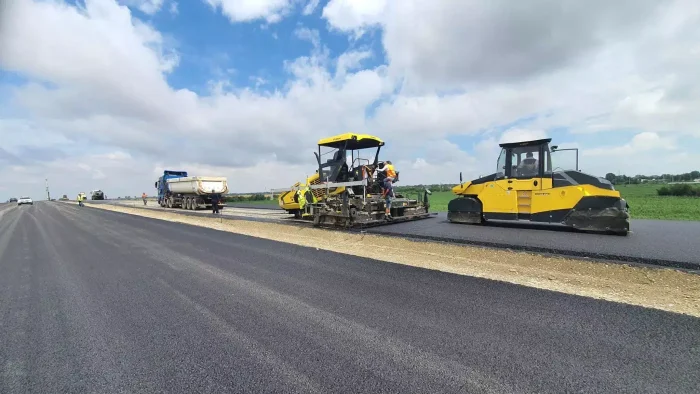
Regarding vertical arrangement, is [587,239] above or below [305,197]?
below

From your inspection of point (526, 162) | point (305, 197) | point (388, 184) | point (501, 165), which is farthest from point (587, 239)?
point (305, 197)

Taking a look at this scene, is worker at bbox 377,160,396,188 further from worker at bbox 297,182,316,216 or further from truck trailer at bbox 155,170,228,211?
truck trailer at bbox 155,170,228,211

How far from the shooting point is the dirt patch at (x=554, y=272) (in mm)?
4219

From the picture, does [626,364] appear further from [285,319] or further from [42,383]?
[42,383]

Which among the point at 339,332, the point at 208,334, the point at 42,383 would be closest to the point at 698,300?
the point at 339,332

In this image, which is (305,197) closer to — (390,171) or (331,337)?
(390,171)

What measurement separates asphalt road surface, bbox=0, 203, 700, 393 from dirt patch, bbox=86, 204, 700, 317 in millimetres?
511

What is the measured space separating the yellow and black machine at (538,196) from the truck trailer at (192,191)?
1964 centimetres

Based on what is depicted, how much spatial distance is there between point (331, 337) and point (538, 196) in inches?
309

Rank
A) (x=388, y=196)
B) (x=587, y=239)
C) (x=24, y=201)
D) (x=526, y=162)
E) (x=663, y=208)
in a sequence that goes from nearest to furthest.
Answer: (x=587, y=239) → (x=526, y=162) → (x=388, y=196) → (x=663, y=208) → (x=24, y=201)

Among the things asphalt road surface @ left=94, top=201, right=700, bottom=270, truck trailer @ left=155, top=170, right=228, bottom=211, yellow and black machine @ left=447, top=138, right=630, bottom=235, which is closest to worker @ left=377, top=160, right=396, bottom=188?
asphalt road surface @ left=94, top=201, right=700, bottom=270

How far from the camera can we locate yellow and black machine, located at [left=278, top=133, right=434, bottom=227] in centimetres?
1114

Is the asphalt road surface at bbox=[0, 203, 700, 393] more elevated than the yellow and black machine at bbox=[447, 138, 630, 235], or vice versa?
the yellow and black machine at bbox=[447, 138, 630, 235]

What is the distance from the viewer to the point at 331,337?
10.5 feet
